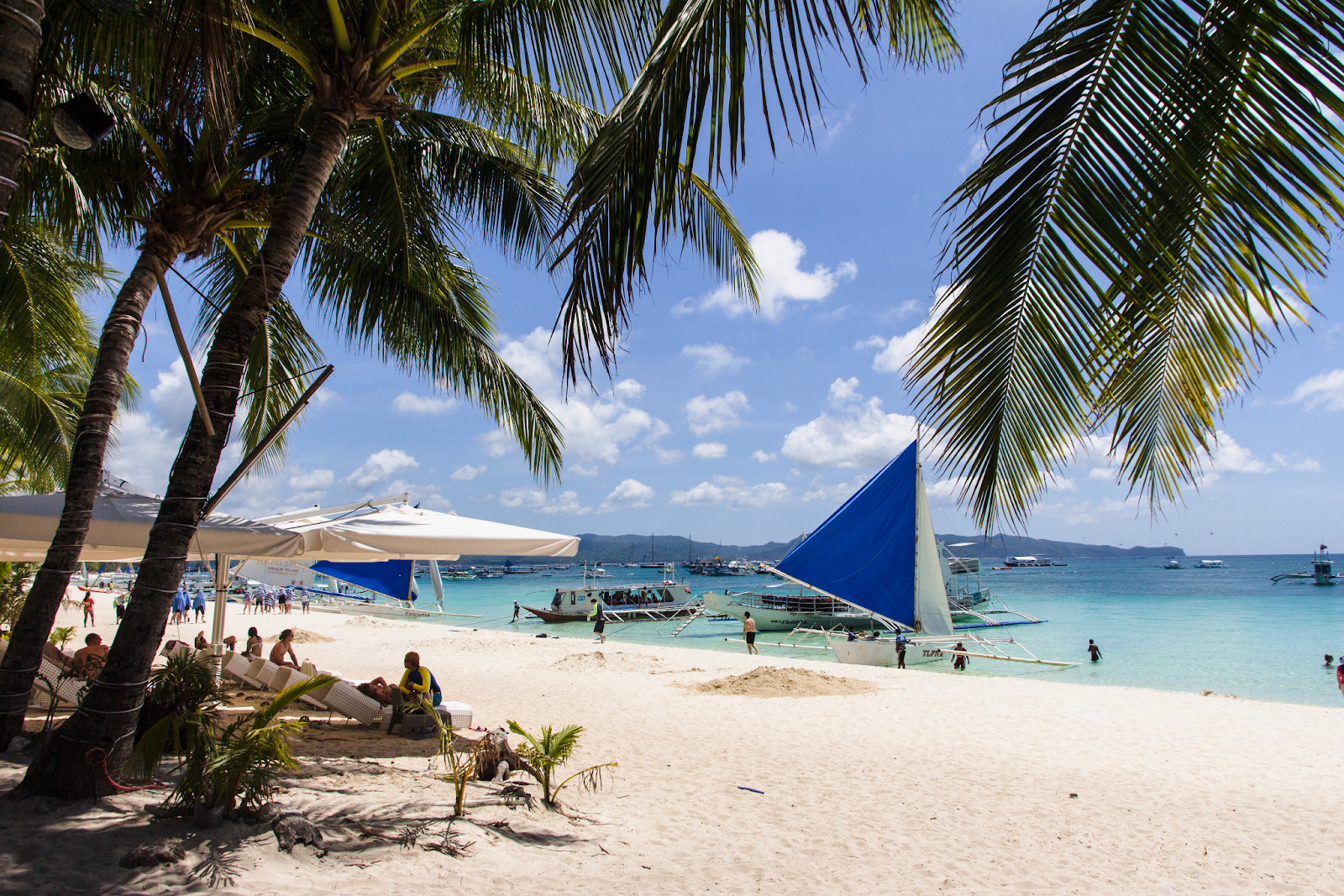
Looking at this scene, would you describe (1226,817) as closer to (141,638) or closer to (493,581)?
(141,638)

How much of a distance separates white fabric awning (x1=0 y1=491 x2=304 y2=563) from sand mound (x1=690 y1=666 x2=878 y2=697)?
7.38 meters

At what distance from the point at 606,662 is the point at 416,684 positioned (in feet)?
33.1

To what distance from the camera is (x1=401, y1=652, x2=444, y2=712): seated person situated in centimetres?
657

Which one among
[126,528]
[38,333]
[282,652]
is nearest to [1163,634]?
[282,652]

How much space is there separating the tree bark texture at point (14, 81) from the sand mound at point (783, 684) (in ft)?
33.2

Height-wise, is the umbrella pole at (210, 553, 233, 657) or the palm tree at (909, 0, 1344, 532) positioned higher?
the palm tree at (909, 0, 1344, 532)

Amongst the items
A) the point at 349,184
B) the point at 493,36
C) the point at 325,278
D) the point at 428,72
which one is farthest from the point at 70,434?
the point at 493,36

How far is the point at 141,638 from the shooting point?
12.5 feet

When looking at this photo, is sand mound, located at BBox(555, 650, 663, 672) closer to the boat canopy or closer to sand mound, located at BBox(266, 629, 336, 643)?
the boat canopy

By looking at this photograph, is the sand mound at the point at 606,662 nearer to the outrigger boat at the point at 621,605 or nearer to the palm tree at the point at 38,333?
the palm tree at the point at 38,333

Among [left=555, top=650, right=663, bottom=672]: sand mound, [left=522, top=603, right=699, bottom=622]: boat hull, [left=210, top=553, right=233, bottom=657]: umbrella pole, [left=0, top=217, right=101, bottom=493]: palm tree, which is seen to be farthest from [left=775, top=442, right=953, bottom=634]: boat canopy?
[left=522, top=603, right=699, bottom=622]: boat hull

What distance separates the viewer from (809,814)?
5191 millimetres

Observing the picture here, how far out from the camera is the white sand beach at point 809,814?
336 cm

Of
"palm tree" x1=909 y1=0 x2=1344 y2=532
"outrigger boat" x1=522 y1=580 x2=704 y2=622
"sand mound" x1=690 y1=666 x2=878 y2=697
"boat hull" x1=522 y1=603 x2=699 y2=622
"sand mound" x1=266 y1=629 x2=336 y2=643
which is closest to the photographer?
"palm tree" x1=909 y1=0 x2=1344 y2=532
